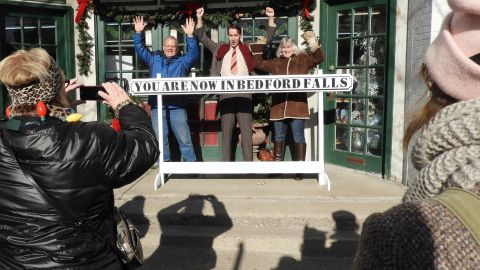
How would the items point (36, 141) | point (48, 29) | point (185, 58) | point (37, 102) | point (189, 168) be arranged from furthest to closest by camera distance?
point (48, 29) < point (185, 58) < point (189, 168) < point (37, 102) < point (36, 141)

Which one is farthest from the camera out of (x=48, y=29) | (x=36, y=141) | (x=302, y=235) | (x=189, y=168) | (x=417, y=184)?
(x=48, y=29)

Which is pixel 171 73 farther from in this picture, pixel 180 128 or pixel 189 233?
pixel 189 233

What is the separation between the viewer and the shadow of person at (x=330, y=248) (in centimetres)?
405

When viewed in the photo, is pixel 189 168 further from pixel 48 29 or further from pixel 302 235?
pixel 48 29

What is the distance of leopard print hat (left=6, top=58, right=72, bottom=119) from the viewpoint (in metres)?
1.99

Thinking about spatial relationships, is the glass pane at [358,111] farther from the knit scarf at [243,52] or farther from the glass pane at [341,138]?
the knit scarf at [243,52]

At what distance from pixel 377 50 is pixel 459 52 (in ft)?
18.1

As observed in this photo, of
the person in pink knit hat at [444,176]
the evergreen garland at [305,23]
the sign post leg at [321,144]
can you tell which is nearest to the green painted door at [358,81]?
the evergreen garland at [305,23]

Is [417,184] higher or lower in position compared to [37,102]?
lower

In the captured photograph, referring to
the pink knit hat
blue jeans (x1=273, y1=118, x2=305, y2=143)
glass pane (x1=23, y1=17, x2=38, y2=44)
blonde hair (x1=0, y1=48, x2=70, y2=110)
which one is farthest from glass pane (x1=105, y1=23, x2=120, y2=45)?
the pink knit hat

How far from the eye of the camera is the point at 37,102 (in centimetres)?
200

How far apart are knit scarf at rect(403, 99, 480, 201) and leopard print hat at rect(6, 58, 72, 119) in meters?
1.60

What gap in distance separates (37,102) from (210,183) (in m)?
4.02

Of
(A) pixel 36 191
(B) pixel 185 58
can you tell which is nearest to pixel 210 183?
(B) pixel 185 58
